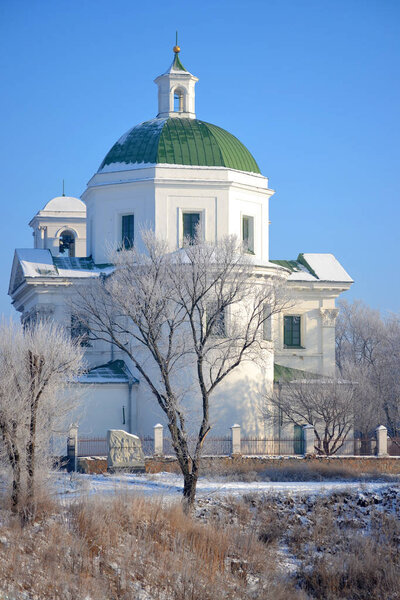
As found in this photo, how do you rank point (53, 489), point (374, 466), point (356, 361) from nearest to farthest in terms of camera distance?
1. point (53, 489)
2. point (374, 466)
3. point (356, 361)

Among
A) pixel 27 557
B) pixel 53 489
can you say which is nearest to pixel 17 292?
pixel 53 489

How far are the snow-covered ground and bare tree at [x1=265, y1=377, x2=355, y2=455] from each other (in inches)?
301

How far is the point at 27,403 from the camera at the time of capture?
20734 millimetres

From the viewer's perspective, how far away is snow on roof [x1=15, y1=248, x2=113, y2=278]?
3828 cm

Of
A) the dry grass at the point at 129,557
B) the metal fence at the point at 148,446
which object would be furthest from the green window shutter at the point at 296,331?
the dry grass at the point at 129,557

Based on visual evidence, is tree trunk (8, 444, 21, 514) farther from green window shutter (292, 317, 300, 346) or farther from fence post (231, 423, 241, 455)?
green window shutter (292, 317, 300, 346)

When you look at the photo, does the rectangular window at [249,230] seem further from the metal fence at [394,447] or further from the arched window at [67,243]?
the arched window at [67,243]

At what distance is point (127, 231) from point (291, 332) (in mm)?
8267

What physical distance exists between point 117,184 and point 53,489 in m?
18.8

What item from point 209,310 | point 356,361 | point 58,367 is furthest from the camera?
point 356,361

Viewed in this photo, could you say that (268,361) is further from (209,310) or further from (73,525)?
(73,525)

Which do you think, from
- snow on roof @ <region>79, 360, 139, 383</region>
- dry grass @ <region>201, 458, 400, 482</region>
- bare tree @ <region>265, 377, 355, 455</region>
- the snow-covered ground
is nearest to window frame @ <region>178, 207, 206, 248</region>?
snow on roof @ <region>79, 360, 139, 383</region>

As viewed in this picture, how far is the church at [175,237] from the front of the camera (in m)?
35.1

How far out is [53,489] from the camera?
67.4ft
